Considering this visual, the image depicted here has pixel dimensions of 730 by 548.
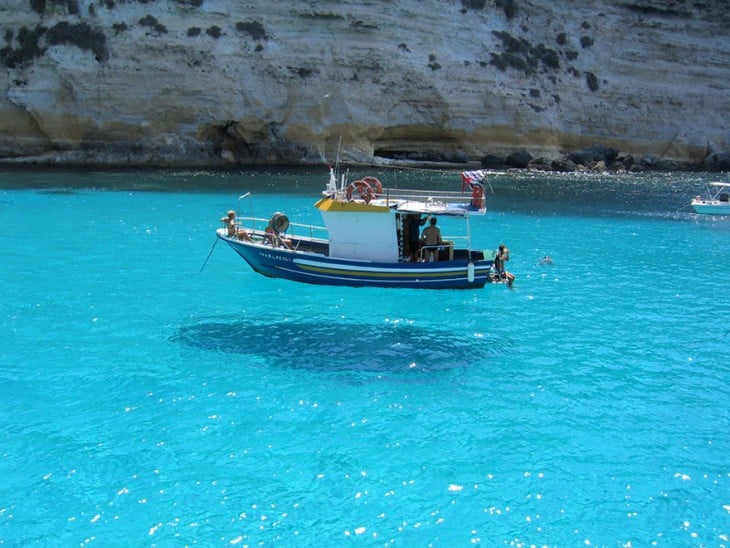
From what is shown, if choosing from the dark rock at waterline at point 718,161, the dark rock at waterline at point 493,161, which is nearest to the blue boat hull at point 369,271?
the dark rock at waterline at point 493,161

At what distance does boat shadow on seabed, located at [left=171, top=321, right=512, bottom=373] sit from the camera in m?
A: 13.9

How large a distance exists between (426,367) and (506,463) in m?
3.70

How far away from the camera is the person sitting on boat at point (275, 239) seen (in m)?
19.7

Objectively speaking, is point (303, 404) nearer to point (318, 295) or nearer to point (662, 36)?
point (318, 295)

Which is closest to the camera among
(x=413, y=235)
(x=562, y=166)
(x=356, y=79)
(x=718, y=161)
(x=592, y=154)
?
(x=413, y=235)

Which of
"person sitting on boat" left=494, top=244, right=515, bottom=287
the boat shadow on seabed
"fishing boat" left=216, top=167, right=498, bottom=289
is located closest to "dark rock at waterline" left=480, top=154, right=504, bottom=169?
"person sitting on boat" left=494, top=244, right=515, bottom=287

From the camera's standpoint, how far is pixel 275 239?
64.8 feet

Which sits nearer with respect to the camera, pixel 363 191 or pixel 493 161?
pixel 363 191

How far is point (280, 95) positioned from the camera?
4838cm

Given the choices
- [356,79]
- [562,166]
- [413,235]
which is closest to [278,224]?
[413,235]

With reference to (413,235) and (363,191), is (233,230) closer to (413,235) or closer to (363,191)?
(363,191)

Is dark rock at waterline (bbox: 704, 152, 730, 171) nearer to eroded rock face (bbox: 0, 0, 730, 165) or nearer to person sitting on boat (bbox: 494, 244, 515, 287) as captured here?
eroded rock face (bbox: 0, 0, 730, 165)

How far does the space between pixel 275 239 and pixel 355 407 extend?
886 cm

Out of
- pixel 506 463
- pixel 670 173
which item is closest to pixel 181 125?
pixel 670 173
